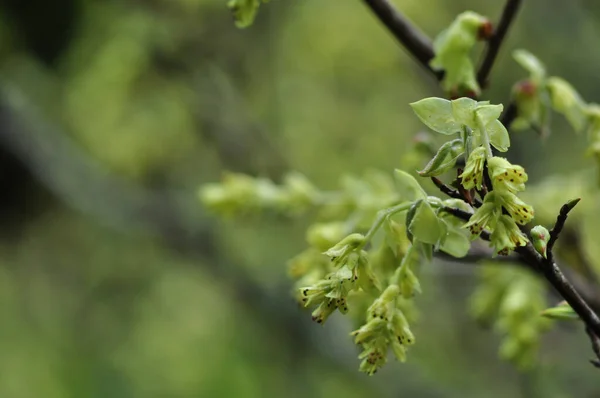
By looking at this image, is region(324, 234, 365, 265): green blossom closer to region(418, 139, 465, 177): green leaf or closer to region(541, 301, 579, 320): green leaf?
region(418, 139, 465, 177): green leaf

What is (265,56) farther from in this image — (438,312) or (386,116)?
(438,312)

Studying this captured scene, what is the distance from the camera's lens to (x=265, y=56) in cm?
442

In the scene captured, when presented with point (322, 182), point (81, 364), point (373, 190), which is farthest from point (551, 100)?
point (81, 364)

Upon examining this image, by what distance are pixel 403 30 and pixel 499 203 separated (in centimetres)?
66

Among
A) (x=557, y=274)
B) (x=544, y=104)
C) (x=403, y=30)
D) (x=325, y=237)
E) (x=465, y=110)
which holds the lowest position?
(x=557, y=274)

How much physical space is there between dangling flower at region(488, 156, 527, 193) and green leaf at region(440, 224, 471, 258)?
0.49ft

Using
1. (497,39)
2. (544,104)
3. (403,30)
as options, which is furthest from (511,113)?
(403,30)

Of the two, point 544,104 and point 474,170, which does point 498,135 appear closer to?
point 474,170

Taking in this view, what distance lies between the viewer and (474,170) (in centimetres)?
91

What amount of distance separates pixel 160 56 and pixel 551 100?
8.58 feet

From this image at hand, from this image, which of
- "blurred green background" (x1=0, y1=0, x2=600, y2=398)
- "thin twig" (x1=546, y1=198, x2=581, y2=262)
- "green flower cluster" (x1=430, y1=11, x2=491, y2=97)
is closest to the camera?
"thin twig" (x1=546, y1=198, x2=581, y2=262)

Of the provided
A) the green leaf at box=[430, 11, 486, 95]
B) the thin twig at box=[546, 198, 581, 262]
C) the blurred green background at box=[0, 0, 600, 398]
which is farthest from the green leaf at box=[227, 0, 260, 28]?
the blurred green background at box=[0, 0, 600, 398]

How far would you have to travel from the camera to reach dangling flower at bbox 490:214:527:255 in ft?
3.04

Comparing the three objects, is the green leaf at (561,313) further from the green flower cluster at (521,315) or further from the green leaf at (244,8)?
the green leaf at (244,8)
